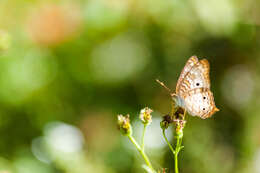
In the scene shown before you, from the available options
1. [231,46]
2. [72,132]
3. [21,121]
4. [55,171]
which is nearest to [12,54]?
[21,121]

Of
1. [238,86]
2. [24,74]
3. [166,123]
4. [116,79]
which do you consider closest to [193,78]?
[166,123]

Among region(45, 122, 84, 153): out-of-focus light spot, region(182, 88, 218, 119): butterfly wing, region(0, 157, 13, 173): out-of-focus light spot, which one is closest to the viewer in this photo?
region(182, 88, 218, 119): butterfly wing

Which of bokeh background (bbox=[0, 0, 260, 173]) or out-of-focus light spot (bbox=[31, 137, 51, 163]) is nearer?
out-of-focus light spot (bbox=[31, 137, 51, 163])

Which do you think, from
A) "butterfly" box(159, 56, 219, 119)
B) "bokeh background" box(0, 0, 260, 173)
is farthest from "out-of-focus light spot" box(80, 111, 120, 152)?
"butterfly" box(159, 56, 219, 119)

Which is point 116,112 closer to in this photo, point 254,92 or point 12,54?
point 12,54

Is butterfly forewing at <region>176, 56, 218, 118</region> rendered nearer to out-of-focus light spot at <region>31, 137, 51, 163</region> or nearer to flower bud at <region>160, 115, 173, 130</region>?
flower bud at <region>160, 115, 173, 130</region>

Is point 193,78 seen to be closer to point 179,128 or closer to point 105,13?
point 179,128
